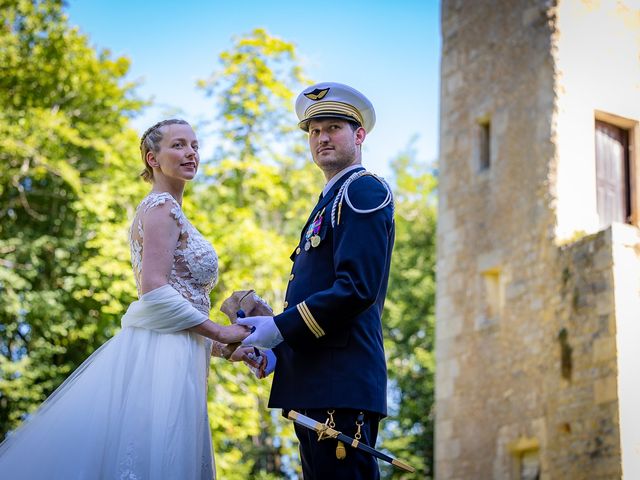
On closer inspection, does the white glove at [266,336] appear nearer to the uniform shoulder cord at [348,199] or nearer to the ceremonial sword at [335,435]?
the ceremonial sword at [335,435]

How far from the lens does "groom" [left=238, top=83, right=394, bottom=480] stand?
14.8 ft

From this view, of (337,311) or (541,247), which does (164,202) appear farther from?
(541,247)

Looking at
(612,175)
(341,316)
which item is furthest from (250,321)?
(612,175)

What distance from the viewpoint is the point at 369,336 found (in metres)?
4.71

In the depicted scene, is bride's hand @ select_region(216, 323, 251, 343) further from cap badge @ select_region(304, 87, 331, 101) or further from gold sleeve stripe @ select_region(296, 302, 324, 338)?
cap badge @ select_region(304, 87, 331, 101)

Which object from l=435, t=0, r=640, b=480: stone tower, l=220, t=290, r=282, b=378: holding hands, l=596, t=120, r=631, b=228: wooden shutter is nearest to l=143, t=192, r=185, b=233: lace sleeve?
l=220, t=290, r=282, b=378: holding hands

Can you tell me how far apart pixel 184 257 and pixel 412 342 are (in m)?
20.1

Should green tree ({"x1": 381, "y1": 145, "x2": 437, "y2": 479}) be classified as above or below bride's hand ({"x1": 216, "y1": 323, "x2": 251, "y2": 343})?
above

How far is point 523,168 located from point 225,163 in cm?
548

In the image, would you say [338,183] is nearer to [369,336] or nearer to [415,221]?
[369,336]

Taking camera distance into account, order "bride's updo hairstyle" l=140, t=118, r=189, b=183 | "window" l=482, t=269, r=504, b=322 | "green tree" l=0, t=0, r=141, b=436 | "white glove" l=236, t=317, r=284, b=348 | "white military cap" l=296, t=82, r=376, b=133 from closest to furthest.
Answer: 1. "white glove" l=236, t=317, r=284, b=348
2. "white military cap" l=296, t=82, r=376, b=133
3. "bride's updo hairstyle" l=140, t=118, r=189, b=183
4. "window" l=482, t=269, r=504, b=322
5. "green tree" l=0, t=0, r=141, b=436

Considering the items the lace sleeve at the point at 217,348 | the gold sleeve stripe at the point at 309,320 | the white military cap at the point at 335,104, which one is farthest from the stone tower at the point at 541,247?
the gold sleeve stripe at the point at 309,320

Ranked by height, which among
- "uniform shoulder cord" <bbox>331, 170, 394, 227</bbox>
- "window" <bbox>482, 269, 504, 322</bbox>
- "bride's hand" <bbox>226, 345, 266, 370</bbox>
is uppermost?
"window" <bbox>482, 269, 504, 322</bbox>

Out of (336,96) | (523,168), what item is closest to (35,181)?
(523,168)
